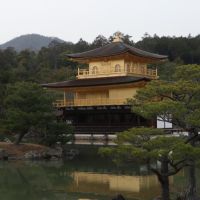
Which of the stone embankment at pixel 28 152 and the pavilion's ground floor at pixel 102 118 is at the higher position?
the pavilion's ground floor at pixel 102 118

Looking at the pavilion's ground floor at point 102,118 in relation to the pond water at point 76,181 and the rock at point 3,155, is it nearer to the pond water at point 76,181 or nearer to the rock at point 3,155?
the pond water at point 76,181

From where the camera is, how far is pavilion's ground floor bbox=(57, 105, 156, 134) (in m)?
34.4

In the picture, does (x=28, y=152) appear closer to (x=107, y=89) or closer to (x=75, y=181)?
(x=75, y=181)

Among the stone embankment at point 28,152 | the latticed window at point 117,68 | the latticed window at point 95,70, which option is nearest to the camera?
the stone embankment at point 28,152

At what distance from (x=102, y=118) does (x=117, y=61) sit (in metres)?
4.99

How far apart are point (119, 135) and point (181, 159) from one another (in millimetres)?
1928

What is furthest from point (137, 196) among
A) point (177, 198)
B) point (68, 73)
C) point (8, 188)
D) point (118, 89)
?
point (68, 73)

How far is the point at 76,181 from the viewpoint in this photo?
59.2 ft

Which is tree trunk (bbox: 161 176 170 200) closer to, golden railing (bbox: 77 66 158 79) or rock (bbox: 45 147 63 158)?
rock (bbox: 45 147 63 158)

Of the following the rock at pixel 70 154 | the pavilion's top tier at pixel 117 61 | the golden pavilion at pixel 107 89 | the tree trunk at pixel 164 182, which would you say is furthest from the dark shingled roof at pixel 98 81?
the tree trunk at pixel 164 182

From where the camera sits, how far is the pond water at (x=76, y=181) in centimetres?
1512

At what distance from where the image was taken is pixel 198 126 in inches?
483

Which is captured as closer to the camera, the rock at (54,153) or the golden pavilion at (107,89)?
the rock at (54,153)

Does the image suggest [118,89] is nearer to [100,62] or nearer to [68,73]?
[100,62]
